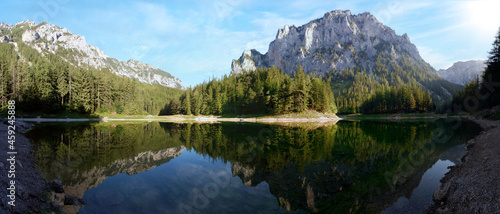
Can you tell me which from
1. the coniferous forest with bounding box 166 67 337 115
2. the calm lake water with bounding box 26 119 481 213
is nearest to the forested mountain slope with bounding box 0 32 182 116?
the coniferous forest with bounding box 166 67 337 115

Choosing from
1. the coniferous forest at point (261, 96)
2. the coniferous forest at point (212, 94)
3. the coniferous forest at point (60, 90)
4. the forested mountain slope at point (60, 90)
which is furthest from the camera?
the coniferous forest at point (261, 96)

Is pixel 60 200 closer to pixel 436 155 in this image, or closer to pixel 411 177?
pixel 411 177

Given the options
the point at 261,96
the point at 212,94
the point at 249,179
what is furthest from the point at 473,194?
the point at 212,94

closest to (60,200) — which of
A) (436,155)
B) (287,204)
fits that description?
(287,204)

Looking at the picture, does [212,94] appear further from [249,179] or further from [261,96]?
[249,179]

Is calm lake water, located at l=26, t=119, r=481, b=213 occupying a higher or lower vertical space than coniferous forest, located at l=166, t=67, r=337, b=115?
lower

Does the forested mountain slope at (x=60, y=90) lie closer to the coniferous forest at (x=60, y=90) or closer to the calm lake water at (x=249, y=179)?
the coniferous forest at (x=60, y=90)

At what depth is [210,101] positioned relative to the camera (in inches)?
5037

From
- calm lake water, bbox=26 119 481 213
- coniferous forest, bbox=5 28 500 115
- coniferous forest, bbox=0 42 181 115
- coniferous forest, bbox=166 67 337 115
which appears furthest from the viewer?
coniferous forest, bbox=166 67 337 115

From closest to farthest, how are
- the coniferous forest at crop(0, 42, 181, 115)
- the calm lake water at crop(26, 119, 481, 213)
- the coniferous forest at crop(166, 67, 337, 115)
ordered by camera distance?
the calm lake water at crop(26, 119, 481, 213), the coniferous forest at crop(0, 42, 181, 115), the coniferous forest at crop(166, 67, 337, 115)

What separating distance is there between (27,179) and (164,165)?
28.8ft

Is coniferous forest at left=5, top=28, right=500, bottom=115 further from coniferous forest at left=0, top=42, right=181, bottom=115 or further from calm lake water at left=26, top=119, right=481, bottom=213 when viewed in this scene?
calm lake water at left=26, top=119, right=481, bottom=213

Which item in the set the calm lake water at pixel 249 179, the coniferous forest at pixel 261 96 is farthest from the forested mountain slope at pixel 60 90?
the calm lake water at pixel 249 179

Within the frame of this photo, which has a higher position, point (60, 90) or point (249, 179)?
point (60, 90)
